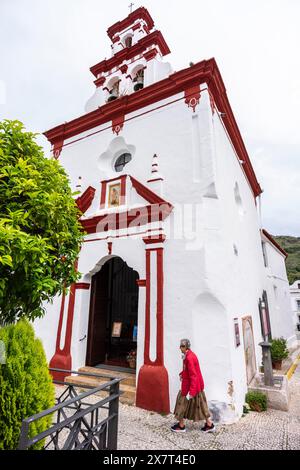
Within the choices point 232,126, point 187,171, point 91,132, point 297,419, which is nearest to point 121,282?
point 187,171

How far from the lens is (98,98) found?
34.1 feet

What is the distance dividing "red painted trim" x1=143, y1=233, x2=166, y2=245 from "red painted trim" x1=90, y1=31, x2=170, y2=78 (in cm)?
788

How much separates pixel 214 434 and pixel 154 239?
4.03 metres

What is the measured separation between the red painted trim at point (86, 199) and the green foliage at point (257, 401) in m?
6.66

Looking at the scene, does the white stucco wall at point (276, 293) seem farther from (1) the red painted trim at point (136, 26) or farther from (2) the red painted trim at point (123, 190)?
(1) the red painted trim at point (136, 26)

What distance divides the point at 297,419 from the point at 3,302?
5857 millimetres

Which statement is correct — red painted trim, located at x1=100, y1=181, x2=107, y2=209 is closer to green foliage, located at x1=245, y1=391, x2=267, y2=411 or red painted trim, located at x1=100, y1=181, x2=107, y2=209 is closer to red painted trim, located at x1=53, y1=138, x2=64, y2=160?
red painted trim, located at x1=53, y1=138, x2=64, y2=160

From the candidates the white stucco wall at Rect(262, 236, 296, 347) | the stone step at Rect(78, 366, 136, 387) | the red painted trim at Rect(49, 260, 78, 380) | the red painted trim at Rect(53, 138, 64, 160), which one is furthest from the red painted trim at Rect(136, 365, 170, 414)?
the red painted trim at Rect(53, 138, 64, 160)

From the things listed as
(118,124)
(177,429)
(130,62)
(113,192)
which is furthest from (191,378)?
(130,62)

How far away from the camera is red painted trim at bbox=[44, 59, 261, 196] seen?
719 cm

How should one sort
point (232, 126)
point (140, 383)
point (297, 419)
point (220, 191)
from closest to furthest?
point (297, 419) → point (140, 383) → point (220, 191) → point (232, 126)
